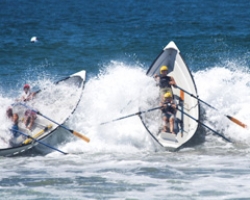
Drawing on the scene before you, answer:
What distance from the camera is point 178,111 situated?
55.7 ft

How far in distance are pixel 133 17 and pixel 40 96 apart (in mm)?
19625

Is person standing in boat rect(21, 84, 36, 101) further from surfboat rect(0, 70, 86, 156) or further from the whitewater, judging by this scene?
the whitewater

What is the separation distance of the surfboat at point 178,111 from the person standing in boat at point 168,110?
0.15 m

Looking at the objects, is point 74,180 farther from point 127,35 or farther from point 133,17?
point 133,17

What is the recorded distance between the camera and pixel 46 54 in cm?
2688

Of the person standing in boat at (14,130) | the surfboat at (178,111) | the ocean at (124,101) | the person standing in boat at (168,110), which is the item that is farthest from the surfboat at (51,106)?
the person standing in boat at (168,110)

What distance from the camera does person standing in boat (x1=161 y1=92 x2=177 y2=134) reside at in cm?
1639

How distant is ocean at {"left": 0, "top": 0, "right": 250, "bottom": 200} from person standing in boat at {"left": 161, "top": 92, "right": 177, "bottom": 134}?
611mm

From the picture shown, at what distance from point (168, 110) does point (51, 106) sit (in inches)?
130

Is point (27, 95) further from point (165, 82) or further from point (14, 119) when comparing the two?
point (165, 82)

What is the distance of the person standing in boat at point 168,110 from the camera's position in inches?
645

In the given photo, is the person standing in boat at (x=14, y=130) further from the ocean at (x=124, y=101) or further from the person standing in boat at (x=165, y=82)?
the person standing in boat at (x=165, y=82)

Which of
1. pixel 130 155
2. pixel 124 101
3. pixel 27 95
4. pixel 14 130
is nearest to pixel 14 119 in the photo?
pixel 14 130

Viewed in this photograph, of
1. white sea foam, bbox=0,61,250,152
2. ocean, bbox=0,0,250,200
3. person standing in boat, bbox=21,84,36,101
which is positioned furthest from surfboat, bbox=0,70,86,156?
white sea foam, bbox=0,61,250,152
